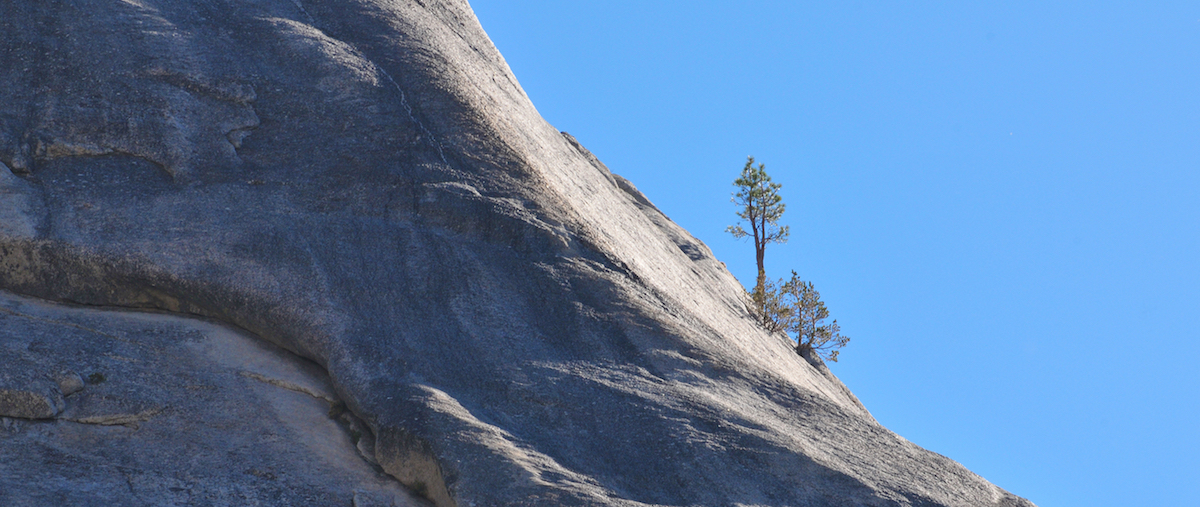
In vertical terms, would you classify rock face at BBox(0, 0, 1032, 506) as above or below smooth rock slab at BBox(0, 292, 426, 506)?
above

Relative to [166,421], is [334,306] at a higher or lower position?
higher

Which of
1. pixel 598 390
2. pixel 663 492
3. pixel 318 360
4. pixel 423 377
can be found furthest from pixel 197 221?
pixel 663 492

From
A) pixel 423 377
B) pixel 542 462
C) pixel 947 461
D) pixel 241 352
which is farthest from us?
pixel 947 461

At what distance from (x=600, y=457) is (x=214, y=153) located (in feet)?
26.3

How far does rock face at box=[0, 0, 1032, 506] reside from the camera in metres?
12.0

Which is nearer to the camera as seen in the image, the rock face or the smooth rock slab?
the smooth rock slab

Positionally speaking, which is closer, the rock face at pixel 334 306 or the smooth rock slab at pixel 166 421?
the smooth rock slab at pixel 166 421

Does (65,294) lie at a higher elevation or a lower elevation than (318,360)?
lower

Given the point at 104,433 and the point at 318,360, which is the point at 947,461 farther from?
the point at 104,433

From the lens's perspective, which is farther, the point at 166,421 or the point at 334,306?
the point at 334,306

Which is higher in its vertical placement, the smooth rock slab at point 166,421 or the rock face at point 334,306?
the rock face at point 334,306

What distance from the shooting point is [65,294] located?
13781 millimetres

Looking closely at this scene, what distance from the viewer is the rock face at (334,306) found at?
12.0m

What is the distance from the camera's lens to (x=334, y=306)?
43.5 ft
